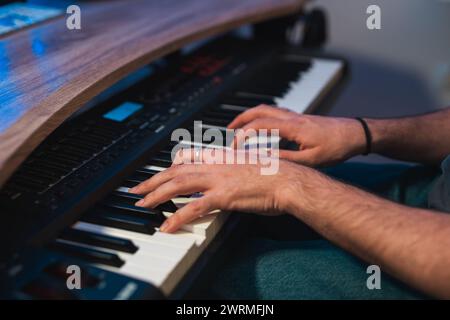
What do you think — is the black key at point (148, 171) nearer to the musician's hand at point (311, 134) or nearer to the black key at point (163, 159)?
the black key at point (163, 159)

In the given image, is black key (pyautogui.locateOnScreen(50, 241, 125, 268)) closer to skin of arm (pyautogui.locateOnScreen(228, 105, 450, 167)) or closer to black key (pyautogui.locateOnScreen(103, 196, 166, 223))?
black key (pyautogui.locateOnScreen(103, 196, 166, 223))

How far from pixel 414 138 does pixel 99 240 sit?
2.24 feet

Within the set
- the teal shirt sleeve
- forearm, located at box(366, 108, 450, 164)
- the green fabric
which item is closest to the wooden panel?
the green fabric

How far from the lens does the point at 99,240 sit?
2.29 ft

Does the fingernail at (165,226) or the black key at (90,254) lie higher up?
the fingernail at (165,226)

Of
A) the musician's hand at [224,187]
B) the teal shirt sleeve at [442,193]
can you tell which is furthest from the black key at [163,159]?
the teal shirt sleeve at [442,193]

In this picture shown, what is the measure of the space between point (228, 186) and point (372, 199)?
0.21 m

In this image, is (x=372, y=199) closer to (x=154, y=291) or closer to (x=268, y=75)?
(x=154, y=291)

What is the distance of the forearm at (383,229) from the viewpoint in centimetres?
66

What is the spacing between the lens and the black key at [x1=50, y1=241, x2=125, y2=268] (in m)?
0.66

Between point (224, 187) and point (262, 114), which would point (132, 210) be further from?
point (262, 114)

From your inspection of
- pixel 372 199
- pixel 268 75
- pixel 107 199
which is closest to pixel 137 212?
pixel 107 199

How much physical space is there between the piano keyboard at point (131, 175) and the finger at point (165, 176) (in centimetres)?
2

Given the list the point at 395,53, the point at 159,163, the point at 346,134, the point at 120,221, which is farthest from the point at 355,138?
the point at 395,53
